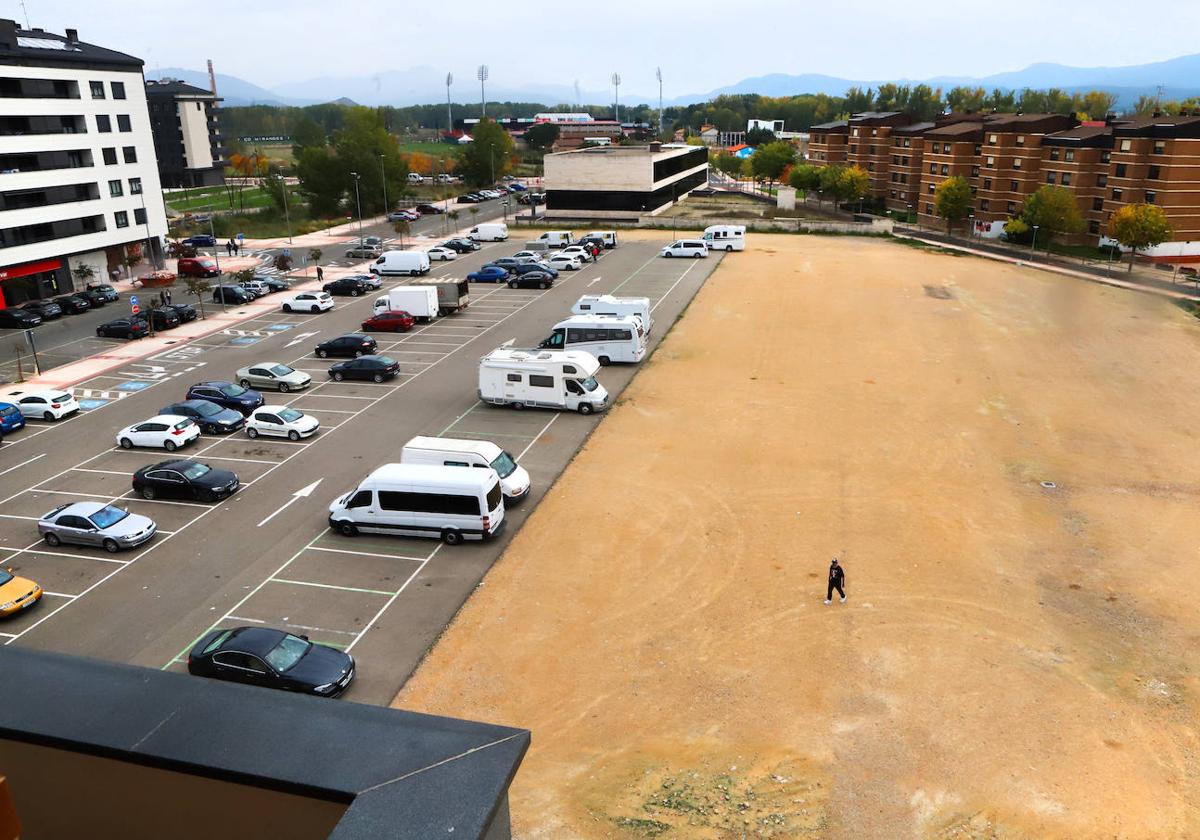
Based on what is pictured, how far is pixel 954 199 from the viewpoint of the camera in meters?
81.1

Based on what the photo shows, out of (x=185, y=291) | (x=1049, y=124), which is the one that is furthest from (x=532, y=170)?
(x=185, y=291)

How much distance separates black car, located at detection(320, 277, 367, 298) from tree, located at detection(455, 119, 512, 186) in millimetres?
69297

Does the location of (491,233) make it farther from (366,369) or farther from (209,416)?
(209,416)

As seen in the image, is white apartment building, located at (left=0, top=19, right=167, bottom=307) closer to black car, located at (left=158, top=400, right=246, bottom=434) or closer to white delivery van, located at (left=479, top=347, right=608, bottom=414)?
black car, located at (left=158, top=400, right=246, bottom=434)

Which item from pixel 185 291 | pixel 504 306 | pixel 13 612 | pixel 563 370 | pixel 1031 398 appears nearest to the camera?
pixel 13 612

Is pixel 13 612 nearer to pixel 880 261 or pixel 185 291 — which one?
pixel 185 291

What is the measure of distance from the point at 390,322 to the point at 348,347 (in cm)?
570

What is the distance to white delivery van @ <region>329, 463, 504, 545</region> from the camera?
22.6m

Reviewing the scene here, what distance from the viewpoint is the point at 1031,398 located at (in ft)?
114

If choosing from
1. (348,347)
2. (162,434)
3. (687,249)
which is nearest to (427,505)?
(162,434)

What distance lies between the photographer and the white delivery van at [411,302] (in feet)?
154

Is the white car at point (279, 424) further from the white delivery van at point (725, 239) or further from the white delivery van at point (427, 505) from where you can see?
the white delivery van at point (725, 239)

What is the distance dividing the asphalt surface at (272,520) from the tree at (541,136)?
15422 centimetres

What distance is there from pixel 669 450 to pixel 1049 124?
72.0 m
